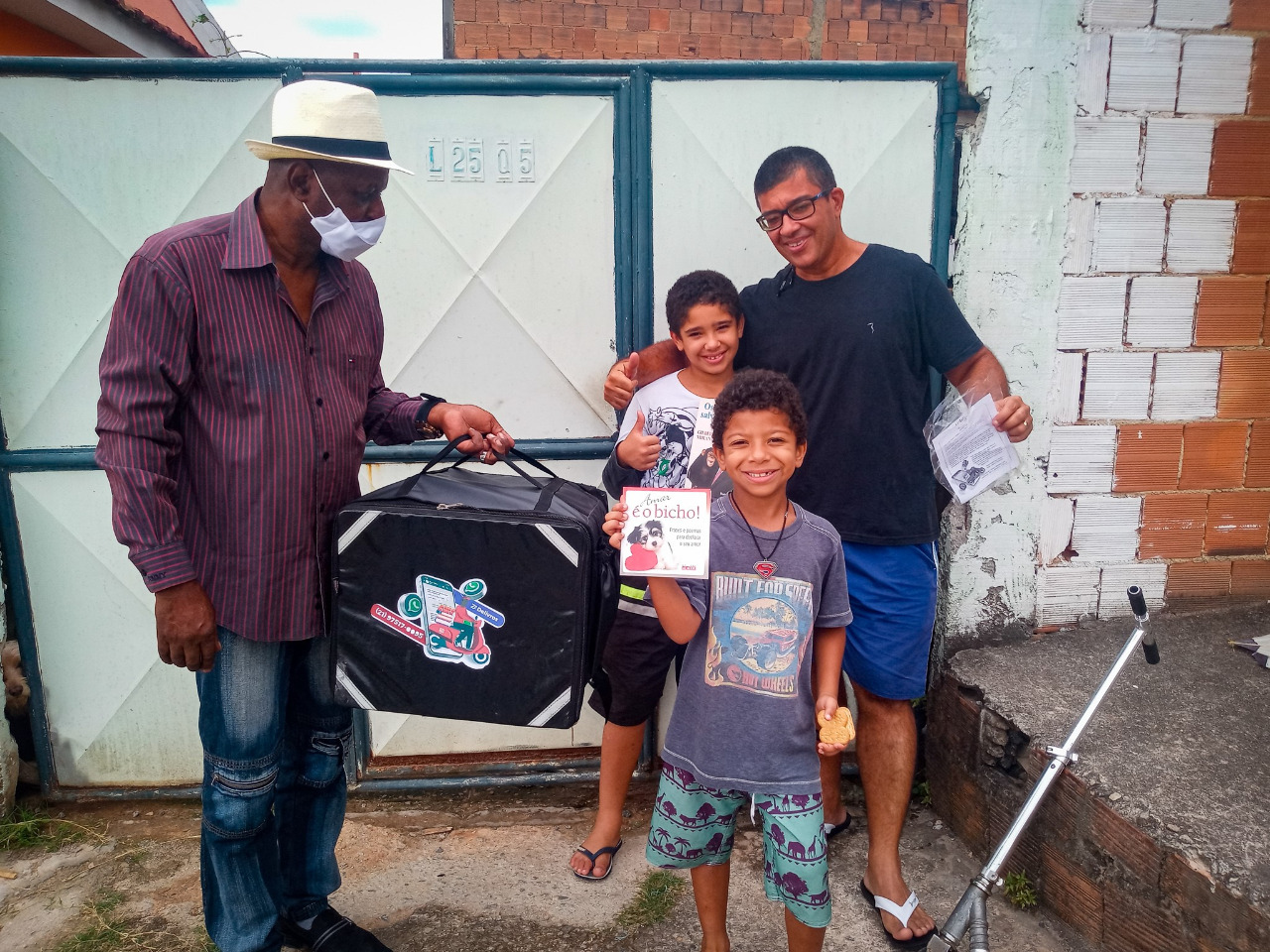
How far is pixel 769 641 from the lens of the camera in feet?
6.43

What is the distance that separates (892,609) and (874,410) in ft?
1.93

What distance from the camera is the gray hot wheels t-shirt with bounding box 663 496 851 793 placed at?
6.42 ft

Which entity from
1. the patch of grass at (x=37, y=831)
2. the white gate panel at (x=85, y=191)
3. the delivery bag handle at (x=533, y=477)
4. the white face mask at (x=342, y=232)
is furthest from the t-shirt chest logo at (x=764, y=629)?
the patch of grass at (x=37, y=831)

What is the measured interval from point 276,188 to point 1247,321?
3025 mm

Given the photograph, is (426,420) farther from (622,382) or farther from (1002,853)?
(1002,853)

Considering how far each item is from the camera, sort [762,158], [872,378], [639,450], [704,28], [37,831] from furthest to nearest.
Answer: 1. [704,28]
2. [37,831]
3. [762,158]
4. [872,378]
5. [639,450]

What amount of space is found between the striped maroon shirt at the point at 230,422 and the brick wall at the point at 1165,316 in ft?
7.75

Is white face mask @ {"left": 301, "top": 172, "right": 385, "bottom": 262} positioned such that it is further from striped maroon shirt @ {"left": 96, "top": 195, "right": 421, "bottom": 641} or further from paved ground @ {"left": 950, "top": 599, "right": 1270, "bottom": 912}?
paved ground @ {"left": 950, "top": 599, "right": 1270, "bottom": 912}

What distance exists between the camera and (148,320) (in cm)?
183

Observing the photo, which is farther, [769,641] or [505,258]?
[505,258]

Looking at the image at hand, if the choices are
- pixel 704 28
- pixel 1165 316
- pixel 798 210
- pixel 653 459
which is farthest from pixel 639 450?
pixel 704 28

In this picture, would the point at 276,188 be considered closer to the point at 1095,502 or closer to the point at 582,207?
the point at 582,207

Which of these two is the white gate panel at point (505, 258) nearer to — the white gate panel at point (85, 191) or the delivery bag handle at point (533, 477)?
the white gate panel at point (85, 191)

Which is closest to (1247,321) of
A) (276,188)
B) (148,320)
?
(276,188)
